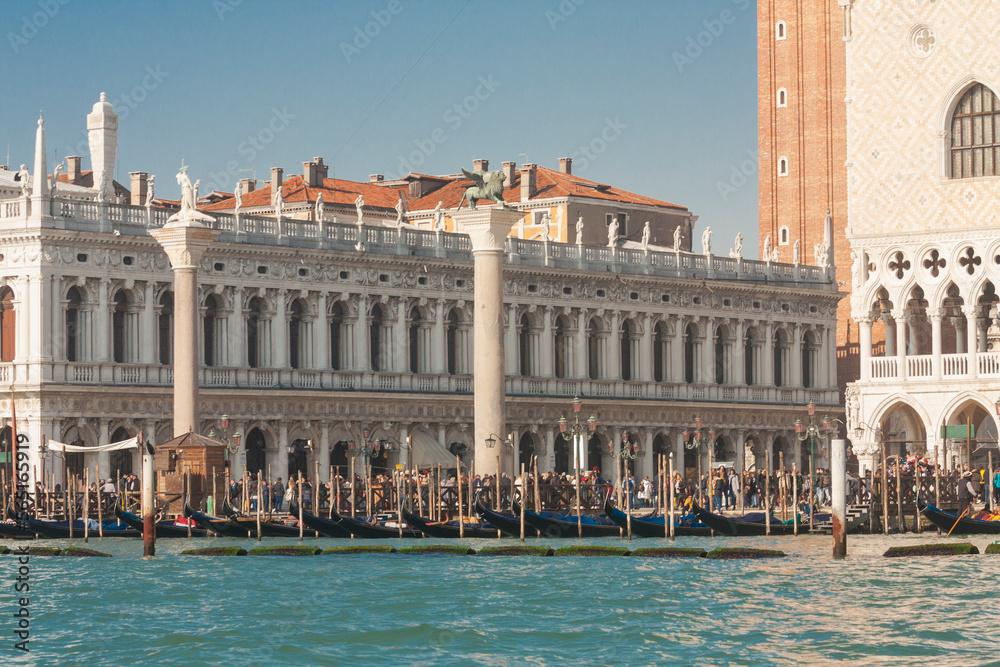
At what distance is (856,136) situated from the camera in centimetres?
5253

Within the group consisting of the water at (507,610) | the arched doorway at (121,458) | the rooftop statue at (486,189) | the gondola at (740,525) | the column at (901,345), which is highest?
the rooftop statue at (486,189)

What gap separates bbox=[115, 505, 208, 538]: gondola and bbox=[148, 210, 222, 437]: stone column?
6.29 feet

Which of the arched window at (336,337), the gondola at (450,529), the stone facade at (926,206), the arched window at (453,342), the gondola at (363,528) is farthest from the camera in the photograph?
the arched window at (453,342)

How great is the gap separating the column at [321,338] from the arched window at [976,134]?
16.0m

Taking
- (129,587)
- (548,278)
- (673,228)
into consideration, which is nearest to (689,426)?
(548,278)

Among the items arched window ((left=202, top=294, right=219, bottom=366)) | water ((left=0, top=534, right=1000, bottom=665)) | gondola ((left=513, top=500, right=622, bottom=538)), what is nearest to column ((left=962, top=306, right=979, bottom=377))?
water ((left=0, top=534, right=1000, bottom=665))

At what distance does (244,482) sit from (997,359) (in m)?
16.5

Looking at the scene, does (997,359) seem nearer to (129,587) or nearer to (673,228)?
(129,587)

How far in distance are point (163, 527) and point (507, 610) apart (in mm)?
12844

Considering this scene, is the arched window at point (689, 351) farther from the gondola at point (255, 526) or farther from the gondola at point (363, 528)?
the gondola at point (363, 528)

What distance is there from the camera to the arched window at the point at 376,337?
5988 cm

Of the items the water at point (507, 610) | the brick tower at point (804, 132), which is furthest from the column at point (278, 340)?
the brick tower at point (804, 132)

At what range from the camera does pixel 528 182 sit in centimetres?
7531

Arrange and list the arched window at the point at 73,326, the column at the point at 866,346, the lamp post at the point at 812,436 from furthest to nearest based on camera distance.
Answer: the arched window at the point at 73,326 < the column at the point at 866,346 < the lamp post at the point at 812,436
